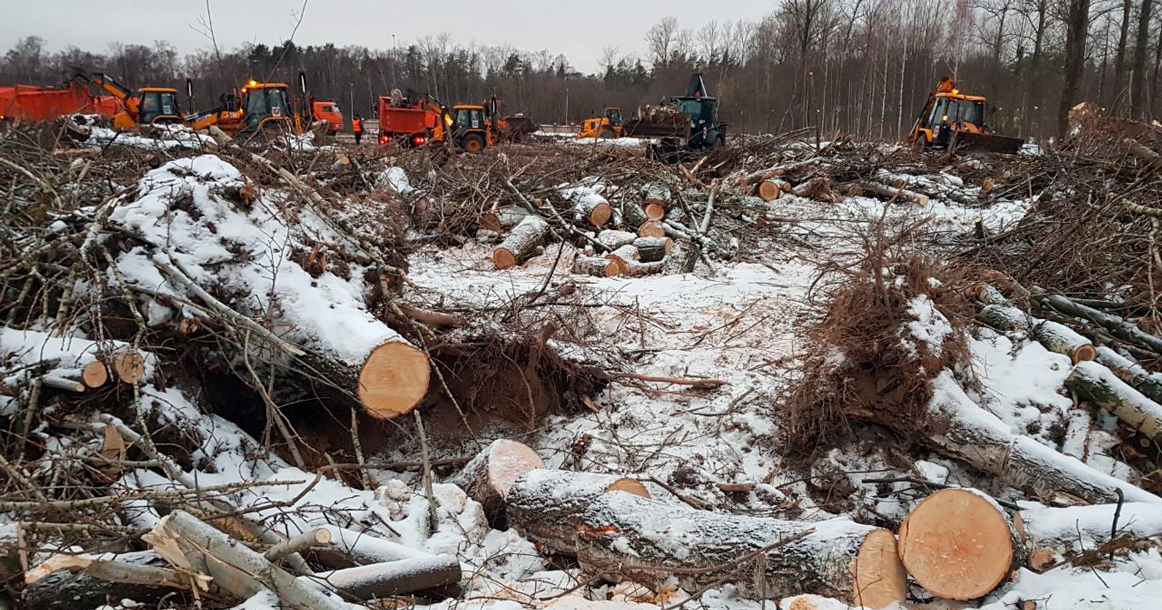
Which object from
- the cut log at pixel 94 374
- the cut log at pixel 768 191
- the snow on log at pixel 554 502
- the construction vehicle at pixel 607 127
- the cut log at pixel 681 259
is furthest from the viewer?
the construction vehicle at pixel 607 127

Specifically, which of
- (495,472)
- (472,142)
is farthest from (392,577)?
(472,142)

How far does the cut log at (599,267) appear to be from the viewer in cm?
806

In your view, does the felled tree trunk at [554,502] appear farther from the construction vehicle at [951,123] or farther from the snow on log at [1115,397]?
the construction vehicle at [951,123]

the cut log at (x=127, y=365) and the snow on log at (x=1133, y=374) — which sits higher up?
the cut log at (x=127, y=365)

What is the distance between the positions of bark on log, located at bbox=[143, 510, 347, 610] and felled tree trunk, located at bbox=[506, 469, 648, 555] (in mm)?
1176

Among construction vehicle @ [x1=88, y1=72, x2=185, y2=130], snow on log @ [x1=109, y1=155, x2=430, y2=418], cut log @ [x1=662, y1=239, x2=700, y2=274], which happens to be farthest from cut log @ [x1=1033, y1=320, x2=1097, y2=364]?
construction vehicle @ [x1=88, y1=72, x2=185, y2=130]

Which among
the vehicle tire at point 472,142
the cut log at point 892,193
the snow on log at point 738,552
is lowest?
the snow on log at point 738,552

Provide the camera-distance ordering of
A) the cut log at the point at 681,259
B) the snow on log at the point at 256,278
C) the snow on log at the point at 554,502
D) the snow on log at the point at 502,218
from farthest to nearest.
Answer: the snow on log at the point at 502,218 < the cut log at the point at 681,259 < the snow on log at the point at 256,278 < the snow on log at the point at 554,502

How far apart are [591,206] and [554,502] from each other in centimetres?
697

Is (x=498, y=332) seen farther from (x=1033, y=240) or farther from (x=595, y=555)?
(x=1033, y=240)

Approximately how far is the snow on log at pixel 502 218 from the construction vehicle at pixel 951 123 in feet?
32.9

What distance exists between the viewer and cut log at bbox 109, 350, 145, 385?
3.62 m

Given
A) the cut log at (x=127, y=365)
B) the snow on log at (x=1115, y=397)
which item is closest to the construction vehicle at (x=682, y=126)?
the snow on log at (x=1115, y=397)

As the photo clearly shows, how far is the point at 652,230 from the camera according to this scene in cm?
934
